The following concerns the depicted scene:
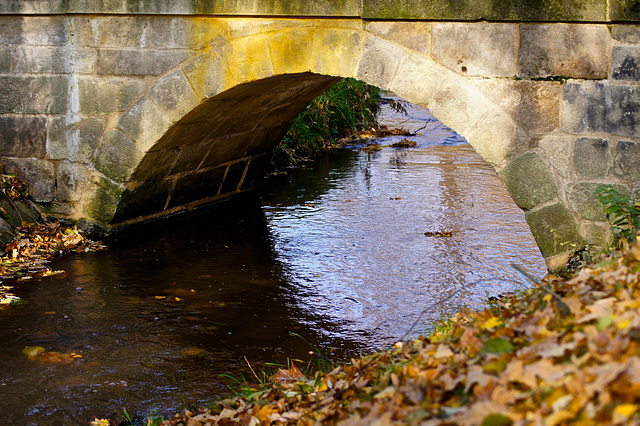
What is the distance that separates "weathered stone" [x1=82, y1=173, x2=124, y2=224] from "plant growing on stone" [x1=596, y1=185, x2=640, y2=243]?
12.7 feet

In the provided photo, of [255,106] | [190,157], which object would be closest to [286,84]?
[255,106]

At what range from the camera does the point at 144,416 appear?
3525 mm

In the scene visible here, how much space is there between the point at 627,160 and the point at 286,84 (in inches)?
125

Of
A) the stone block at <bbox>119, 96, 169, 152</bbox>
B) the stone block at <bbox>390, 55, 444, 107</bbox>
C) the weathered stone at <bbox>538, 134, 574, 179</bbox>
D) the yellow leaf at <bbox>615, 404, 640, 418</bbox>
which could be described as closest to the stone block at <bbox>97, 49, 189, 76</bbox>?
the stone block at <bbox>119, 96, 169, 152</bbox>

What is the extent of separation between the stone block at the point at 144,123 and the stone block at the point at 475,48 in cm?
231

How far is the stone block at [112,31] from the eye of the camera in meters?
5.93

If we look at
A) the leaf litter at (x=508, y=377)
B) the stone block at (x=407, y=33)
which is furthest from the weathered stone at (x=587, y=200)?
the leaf litter at (x=508, y=377)

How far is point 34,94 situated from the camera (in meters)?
6.35

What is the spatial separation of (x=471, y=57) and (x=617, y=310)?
9.79 ft

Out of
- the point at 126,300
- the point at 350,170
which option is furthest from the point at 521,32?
the point at 350,170

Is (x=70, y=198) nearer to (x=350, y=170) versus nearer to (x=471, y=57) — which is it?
(x=471, y=57)

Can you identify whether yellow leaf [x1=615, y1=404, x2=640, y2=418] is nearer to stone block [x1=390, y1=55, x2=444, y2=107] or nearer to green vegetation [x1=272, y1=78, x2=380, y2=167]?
stone block [x1=390, y1=55, x2=444, y2=107]

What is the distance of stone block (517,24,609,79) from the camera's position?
469cm

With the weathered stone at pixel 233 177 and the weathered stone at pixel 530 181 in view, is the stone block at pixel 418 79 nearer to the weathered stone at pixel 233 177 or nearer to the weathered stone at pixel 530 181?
the weathered stone at pixel 530 181
